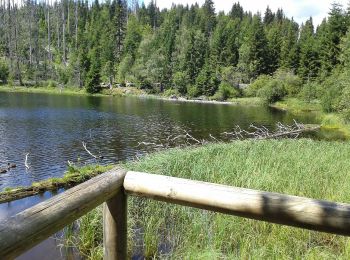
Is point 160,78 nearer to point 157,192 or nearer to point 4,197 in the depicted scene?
point 4,197

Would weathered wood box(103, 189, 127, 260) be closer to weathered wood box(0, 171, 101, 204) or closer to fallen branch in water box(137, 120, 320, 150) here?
weathered wood box(0, 171, 101, 204)

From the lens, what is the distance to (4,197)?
12.3m

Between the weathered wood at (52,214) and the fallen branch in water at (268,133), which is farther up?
the weathered wood at (52,214)

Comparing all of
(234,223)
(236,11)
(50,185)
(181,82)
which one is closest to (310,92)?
(181,82)

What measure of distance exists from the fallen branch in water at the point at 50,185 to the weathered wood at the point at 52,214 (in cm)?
1134

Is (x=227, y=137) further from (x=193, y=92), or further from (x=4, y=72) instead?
(x=4, y=72)

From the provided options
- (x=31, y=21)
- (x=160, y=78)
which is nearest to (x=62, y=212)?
(x=160, y=78)

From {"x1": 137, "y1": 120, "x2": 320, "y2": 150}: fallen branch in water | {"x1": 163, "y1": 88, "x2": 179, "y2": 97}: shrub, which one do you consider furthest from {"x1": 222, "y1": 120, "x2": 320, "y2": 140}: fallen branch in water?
{"x1": 163, "y1": 88, "x2": 179, "y2": 97}: shrub

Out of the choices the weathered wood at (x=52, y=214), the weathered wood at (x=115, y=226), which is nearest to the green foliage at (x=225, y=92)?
the weathered wood at (x=115, y=226)

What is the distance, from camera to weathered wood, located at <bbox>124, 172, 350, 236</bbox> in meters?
1.97

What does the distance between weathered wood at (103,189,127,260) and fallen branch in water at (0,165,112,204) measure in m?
11.1

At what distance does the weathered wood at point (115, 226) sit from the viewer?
2.38m

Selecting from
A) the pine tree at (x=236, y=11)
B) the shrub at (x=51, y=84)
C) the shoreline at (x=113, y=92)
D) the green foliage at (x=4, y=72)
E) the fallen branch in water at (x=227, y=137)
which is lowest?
the fallen branch in water at (x=227, y=137)

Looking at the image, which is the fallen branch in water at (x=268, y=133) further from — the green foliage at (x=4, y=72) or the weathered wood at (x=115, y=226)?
the green foliage at (x=4, y=72)
